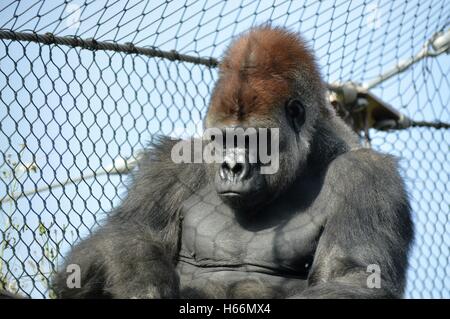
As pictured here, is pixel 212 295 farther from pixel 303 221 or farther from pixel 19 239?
pixel 19 239

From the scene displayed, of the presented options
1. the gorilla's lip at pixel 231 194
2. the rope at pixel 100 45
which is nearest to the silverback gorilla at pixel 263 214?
the gorilla's lip at pixel 231 194

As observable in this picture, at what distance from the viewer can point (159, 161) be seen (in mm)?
5363

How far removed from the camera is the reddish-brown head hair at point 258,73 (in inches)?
193

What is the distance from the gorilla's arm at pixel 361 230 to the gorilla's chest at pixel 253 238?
0.44ft

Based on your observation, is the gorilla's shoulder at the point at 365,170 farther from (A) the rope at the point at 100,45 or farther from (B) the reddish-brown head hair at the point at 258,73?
(A) the rope at the point at 100,45

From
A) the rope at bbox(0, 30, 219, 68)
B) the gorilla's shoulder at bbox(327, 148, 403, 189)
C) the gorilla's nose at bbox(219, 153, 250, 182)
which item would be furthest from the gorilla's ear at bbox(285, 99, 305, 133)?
the rope at bbox(0, 30, 219, 68)

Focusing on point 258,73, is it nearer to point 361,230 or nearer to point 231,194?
point 231,194

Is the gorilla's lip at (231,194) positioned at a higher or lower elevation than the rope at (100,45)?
lower

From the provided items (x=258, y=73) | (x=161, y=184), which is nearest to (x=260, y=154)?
(x=258, y=73)

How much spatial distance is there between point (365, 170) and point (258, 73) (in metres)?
0.78

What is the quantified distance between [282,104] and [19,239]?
1.62 metres

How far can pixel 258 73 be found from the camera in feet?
16.4
